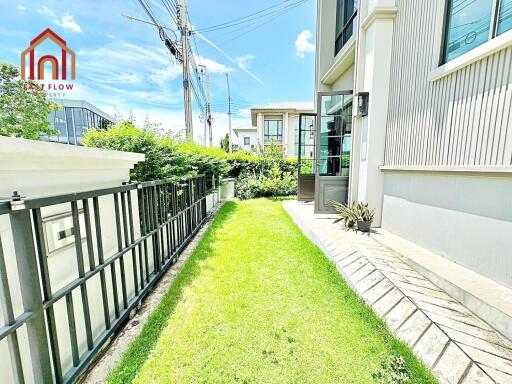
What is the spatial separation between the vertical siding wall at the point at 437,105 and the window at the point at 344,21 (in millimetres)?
2365

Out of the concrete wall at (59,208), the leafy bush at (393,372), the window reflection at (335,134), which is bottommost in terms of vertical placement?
the leafy bush at (393,372)

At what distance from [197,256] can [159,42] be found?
25.3ft

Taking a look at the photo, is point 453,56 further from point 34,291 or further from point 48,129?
point 48,129

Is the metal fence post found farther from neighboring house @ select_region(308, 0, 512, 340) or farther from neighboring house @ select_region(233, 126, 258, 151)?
neighboring house @ select_region(233, 126, 258, 151)

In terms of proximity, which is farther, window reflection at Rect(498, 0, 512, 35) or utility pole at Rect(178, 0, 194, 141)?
utility pole at Rect(178, 0, 194, 141)

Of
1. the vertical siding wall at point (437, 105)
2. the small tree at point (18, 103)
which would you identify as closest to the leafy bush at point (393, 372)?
the vertical siding wall at point (437, 105)

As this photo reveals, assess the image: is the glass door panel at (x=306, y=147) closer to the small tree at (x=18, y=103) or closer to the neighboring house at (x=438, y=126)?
the neighboring house at (x=438, y=126)

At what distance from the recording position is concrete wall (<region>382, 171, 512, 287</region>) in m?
2.02

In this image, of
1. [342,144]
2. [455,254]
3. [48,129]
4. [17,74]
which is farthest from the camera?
[48,129]

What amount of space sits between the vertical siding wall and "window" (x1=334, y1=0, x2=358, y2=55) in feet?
7.76

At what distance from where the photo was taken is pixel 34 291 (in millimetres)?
1124

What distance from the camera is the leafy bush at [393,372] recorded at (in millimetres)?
1458

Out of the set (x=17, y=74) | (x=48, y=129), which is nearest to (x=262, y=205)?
(x=48, y=129)

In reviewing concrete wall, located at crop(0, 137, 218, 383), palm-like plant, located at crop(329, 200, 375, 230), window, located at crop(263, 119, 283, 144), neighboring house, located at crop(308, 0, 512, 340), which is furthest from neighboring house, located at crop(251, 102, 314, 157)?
concrete wall, located at crop(0, 137, 218, 383)
